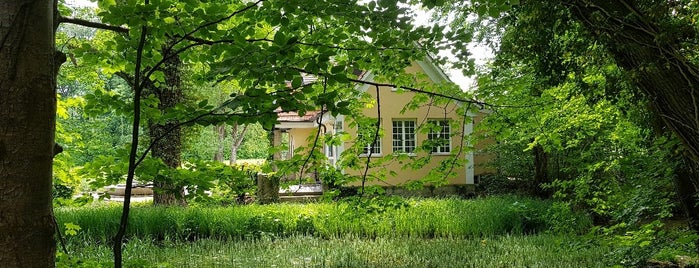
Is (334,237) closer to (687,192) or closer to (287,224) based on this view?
(287,224)

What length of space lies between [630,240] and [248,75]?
3.12 meters

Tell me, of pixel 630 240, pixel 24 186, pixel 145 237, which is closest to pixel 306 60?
pixel 24 186

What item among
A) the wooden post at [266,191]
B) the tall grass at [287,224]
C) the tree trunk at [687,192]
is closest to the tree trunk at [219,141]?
the wooden post at [266,191]

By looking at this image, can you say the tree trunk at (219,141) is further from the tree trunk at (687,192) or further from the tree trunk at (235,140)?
the tree trunk at (687,192)

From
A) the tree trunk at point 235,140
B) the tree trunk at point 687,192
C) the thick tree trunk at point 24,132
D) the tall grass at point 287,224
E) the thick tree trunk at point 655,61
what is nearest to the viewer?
the thick tree trunk at point 24,132

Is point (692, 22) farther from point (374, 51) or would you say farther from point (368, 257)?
point (368, 257)

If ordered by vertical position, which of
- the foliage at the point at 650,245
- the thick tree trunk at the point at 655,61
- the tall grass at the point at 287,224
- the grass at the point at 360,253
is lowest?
the grass at the point at 360,253

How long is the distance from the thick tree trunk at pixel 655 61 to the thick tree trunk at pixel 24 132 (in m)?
2.55

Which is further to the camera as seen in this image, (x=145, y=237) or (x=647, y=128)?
(x=145, y=237)

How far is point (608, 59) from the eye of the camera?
2830mm

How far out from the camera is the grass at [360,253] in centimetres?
620

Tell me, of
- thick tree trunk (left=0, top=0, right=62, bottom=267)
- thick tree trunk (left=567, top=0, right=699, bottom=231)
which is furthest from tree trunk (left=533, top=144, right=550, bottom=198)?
thick tree trunk (left=0, top=0, right=62, bottom=267)

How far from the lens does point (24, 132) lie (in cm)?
104

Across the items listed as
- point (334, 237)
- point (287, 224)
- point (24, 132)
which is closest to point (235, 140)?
point (287, 224)
